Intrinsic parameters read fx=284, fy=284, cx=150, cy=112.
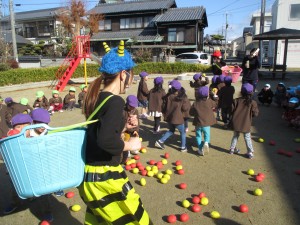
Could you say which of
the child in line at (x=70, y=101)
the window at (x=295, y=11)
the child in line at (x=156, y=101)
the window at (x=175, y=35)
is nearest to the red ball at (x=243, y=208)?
the child in line at (x=156, y=101)

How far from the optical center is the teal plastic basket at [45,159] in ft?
6.31

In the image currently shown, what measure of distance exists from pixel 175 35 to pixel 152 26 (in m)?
3.34

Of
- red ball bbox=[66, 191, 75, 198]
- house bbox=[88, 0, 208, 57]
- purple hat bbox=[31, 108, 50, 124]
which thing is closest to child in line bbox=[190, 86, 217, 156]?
red ball bbox=[66, 191, 75, 198]

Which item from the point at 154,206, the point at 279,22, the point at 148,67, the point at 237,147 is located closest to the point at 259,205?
the point at 154,206

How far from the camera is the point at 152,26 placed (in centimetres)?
3544

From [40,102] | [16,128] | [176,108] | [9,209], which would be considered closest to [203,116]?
[176,108]

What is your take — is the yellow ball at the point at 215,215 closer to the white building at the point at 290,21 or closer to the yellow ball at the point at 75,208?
the yellow ball at the point at 75,208

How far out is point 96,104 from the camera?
211 centimetres

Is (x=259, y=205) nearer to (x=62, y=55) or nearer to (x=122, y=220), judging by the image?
(x=122, y=220)

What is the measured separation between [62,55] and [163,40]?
39.6 feet

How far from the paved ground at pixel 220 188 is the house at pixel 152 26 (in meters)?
26.2

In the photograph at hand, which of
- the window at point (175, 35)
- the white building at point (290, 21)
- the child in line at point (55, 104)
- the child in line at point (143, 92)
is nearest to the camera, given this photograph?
the child in line at point (143, 92)

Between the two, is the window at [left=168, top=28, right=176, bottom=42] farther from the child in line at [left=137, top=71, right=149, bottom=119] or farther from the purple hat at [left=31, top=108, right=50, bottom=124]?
the purple hat at [left=31, top=108, right=50, bottom=124]

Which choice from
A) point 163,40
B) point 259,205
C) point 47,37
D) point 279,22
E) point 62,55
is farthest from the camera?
point 47,37
